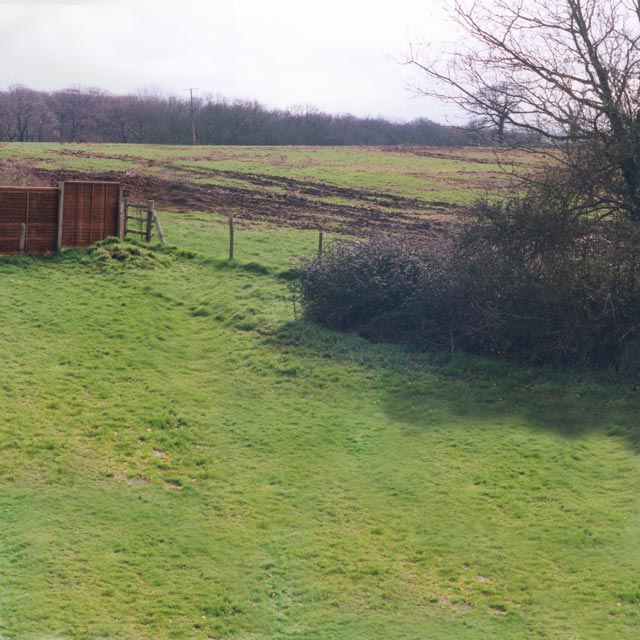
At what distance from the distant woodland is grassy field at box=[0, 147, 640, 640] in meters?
68.3

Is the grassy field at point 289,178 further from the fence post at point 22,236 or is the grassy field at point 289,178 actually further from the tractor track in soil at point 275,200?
the fence post at point 22,236

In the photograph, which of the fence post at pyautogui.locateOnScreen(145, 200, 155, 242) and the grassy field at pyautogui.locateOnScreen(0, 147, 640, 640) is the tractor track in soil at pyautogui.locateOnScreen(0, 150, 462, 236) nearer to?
the fence post at pyautogui.locateOnScreen(145, 200, 155, 242)

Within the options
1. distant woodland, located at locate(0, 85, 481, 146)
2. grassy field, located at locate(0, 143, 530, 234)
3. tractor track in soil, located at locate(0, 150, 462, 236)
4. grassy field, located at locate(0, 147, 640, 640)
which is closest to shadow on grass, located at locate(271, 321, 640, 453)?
grassy field, located at locate(0, 147, 640, 640)

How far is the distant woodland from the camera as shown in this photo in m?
87.9

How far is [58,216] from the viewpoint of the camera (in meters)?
26.7

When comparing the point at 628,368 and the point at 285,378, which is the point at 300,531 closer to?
the point at 285,378

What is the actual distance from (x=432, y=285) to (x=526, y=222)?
8.71 ft

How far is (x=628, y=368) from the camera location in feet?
57.4

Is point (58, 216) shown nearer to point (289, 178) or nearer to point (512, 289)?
point (512, 289)

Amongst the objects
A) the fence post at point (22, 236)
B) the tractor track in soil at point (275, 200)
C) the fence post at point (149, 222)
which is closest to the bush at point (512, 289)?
the fence post at point (149, 222)

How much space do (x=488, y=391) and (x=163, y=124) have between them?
263ft

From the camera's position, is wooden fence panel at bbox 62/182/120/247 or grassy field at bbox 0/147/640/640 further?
wooden fence panel at bbox 62/182/120/247

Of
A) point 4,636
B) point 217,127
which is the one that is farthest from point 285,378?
point 217,127

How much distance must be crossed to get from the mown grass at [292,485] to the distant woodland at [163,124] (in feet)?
224
